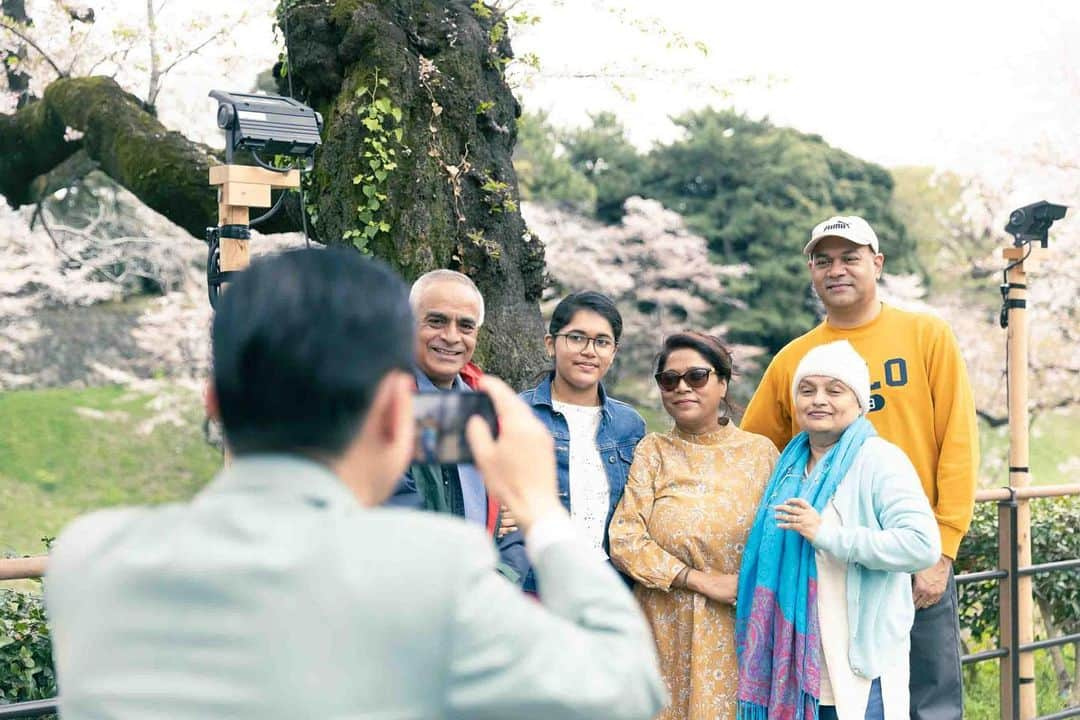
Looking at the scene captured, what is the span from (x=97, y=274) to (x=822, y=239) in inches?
597

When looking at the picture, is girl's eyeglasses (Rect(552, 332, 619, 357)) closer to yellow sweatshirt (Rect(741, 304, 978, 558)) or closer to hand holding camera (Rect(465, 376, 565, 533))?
yellow sweatshirt (Rect(741, 304, 978, 558))

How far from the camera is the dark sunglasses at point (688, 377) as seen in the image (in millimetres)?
3025

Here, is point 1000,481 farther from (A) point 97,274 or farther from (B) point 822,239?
(B) point 822,239

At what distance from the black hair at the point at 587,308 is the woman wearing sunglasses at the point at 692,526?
0.50 feet

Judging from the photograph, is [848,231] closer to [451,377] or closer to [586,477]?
[586,477]

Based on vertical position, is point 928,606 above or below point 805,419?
below

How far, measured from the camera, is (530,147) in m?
17.9

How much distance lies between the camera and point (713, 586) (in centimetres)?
294

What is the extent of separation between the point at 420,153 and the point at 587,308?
5.01 feet

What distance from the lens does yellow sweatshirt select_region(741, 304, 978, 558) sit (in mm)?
3160

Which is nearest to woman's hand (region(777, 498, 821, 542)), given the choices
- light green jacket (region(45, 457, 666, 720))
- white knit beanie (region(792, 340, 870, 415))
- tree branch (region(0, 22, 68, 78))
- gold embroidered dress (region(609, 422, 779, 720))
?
gold embroidered dress (region(609, 422, 779, 720))

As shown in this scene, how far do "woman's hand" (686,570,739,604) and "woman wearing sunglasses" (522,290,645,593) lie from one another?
9.2 inches

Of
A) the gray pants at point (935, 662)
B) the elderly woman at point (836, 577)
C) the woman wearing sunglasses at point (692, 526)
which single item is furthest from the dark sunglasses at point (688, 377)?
the gray pants at point (935, 662)

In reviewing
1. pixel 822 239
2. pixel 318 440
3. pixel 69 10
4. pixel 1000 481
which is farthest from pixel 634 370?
pixel 318 440
